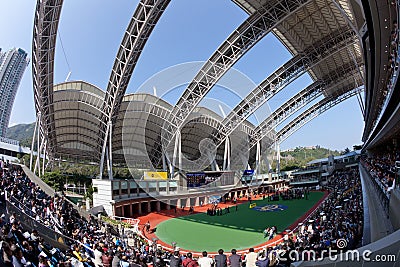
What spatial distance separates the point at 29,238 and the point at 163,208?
33.1 meters

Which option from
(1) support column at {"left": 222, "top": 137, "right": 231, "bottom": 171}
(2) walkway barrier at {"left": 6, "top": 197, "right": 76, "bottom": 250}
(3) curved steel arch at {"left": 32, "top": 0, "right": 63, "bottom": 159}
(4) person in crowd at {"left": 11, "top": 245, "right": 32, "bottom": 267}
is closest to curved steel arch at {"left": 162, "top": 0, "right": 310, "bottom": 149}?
(1) support column at {"left": 222, "top": 137, "right": 231, "bottom": 171}

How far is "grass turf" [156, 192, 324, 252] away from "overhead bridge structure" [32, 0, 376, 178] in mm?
12710

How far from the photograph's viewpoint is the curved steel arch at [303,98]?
50.8m

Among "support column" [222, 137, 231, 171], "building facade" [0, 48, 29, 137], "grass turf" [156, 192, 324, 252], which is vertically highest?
"building facade" [0, 48, 29, 137]

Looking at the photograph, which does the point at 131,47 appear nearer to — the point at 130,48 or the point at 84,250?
the point at 130,48

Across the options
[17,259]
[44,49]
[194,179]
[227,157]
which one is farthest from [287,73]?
[17,259]

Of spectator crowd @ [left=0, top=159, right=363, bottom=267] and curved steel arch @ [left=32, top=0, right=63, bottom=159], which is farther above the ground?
curved steel arch @ [left=32, top=0, right=63, bottom=159]

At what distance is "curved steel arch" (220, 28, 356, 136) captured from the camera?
39219mm

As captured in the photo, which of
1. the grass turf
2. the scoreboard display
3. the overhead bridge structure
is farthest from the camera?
the scoreboard display

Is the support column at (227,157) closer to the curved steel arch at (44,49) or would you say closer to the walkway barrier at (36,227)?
the curved steel arch at (44,49)

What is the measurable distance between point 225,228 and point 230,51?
23000 millimetres

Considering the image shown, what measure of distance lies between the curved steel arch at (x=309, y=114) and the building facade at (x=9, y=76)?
95547mm

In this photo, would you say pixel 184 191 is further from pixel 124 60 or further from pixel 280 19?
pixel 280 19

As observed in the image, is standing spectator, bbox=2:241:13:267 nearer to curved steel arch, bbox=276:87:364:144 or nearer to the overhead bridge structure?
the overhead bridge structure
